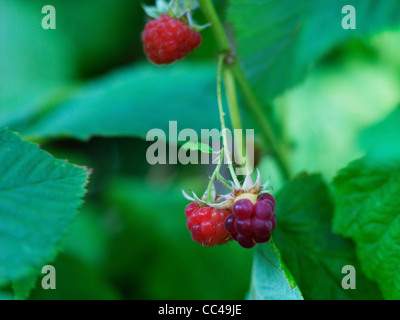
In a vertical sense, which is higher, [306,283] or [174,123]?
[174,123]

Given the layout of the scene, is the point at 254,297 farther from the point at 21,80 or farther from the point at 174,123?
the point at 21,80

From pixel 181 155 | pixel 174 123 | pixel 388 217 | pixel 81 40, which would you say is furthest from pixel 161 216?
pixel 81 40

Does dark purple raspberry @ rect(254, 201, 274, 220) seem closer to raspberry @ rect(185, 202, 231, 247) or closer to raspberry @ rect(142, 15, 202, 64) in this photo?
raspberry @ rect(185, 202, 231, 247)

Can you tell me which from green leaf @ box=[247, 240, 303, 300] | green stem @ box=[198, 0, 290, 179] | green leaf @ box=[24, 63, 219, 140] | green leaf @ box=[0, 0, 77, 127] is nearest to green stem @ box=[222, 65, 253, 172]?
green stem @ box=[198, 0, 290, 179]

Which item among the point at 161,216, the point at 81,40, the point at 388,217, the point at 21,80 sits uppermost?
the point at 81,40

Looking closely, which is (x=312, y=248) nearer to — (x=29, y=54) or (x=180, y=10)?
(x=180, y=10)

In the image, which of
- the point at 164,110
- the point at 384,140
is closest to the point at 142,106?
the point at 164,110
